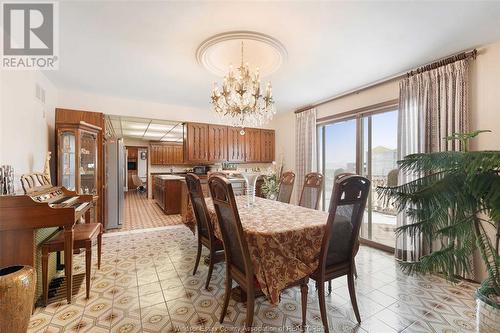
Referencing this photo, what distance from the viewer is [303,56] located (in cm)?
253

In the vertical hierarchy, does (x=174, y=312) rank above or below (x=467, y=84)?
below

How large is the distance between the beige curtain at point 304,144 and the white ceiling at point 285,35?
1.31 meters

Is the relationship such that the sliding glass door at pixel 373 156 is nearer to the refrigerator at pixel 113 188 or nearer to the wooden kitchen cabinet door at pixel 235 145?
the wooden kitchen cabinet door at pixel 235 145

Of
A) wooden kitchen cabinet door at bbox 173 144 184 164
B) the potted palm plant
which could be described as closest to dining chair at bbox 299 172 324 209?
the potted palm plant

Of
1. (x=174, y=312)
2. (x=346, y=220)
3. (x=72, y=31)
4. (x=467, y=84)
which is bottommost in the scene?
(x=174, y=312)

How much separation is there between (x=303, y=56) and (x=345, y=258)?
2.16m

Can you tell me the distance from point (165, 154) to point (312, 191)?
22.4ft

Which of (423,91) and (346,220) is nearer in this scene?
(346,220)

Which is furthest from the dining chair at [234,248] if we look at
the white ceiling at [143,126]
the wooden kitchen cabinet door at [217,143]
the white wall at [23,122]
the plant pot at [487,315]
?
the white ceiling at [143,126]

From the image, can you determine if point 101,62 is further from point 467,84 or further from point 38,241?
point 467,84

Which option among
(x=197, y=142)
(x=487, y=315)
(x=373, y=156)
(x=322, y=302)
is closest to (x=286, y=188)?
(x=373, y=156)

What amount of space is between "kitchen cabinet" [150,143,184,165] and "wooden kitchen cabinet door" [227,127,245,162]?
144 inches

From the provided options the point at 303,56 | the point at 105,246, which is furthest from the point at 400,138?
the point at 105,246

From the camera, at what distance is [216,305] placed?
190 cm
